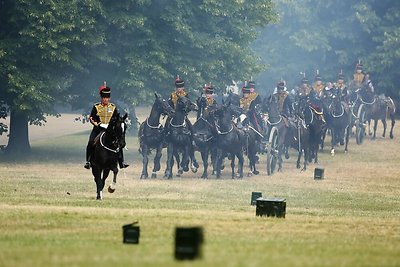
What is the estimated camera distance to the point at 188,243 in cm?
1405

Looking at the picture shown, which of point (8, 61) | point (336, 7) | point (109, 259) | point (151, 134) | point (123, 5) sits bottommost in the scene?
point (109, 259)

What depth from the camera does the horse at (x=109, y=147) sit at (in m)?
27.0

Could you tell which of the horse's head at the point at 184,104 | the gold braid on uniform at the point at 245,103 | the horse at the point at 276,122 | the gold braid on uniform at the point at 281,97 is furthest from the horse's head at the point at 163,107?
the gold braid on uniform at the point at 281,97

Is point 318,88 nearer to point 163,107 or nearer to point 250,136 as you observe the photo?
point 250,136

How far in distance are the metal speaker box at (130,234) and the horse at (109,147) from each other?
9.89 meters

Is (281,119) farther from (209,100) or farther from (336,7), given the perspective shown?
(336,7)

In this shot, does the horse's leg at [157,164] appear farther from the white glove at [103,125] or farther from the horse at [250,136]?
the white glove at [103,125]

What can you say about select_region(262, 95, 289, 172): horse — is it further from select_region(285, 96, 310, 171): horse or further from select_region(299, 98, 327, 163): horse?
select_region(299, 98, 327, 163): horse

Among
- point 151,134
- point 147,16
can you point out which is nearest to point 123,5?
point 147,16

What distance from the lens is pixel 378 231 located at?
21.0 m

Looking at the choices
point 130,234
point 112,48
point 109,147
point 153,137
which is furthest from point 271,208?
point 112,48

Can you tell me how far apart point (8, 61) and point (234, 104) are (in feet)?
30.3

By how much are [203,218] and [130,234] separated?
496 cm

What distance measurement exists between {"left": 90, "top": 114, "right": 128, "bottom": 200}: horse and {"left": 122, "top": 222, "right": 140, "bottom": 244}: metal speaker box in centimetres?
989
